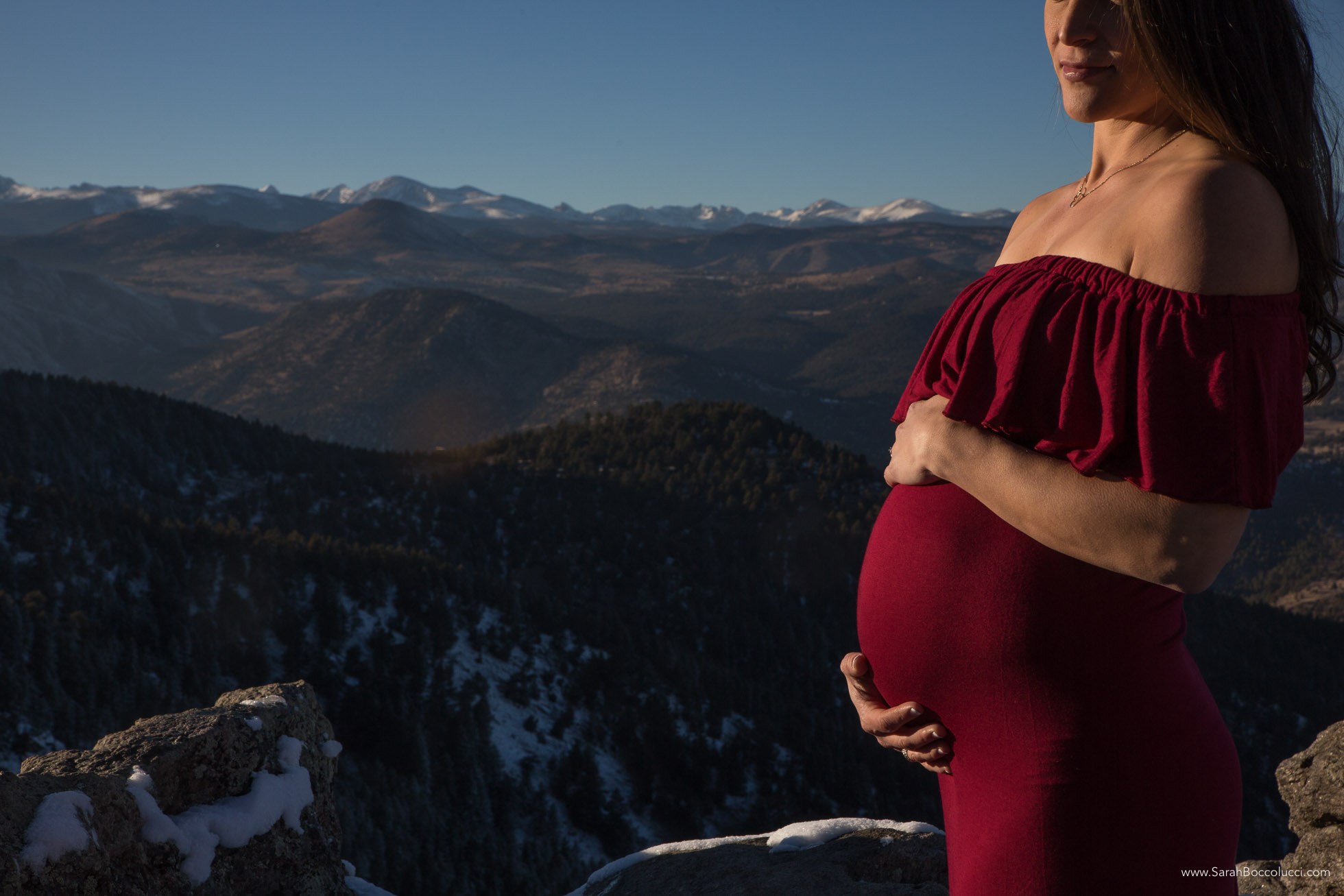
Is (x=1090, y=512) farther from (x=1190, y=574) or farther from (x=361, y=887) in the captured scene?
(x=361, y=887)

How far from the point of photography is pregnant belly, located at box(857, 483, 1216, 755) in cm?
194

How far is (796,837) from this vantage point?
5949 millimetres

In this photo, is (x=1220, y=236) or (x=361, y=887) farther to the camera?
(x=361, y=887)

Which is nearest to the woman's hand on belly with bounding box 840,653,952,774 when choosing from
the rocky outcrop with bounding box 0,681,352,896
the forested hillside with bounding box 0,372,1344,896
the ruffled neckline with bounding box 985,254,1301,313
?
the ruffled neckline with bounding box 985,254,1301,313

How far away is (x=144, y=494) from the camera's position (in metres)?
33.5

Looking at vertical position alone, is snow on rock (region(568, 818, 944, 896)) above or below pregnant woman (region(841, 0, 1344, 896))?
below

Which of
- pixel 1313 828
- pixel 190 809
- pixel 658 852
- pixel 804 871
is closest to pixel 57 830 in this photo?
pixel 190 809

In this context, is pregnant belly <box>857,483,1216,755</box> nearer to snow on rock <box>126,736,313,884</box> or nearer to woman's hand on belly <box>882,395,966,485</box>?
woman's hand on belly <box>882,395,966,485</box>

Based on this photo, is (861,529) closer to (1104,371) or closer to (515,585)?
(515,585)

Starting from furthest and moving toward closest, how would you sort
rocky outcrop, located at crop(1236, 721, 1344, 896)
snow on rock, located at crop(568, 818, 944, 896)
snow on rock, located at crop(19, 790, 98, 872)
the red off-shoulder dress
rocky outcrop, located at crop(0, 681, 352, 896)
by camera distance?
Result: snow on rock, located at crop(568, 818, 944, 896)
rocky outcrop, located at crop(1236, 721, 1344, 896)
rocky outcrop, located at crop(0, 681, 352, 896)
snow on rock, located at crop(19, 790, 98, 872)
the red off-shoulder dress

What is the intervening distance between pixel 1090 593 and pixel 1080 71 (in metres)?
1.19

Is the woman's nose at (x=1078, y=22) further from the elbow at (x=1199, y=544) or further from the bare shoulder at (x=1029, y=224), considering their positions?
the elbow at (x=1199, y=544)

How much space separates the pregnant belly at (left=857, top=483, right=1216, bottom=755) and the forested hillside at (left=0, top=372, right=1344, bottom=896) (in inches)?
568

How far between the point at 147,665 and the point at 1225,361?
2007 centimetres
